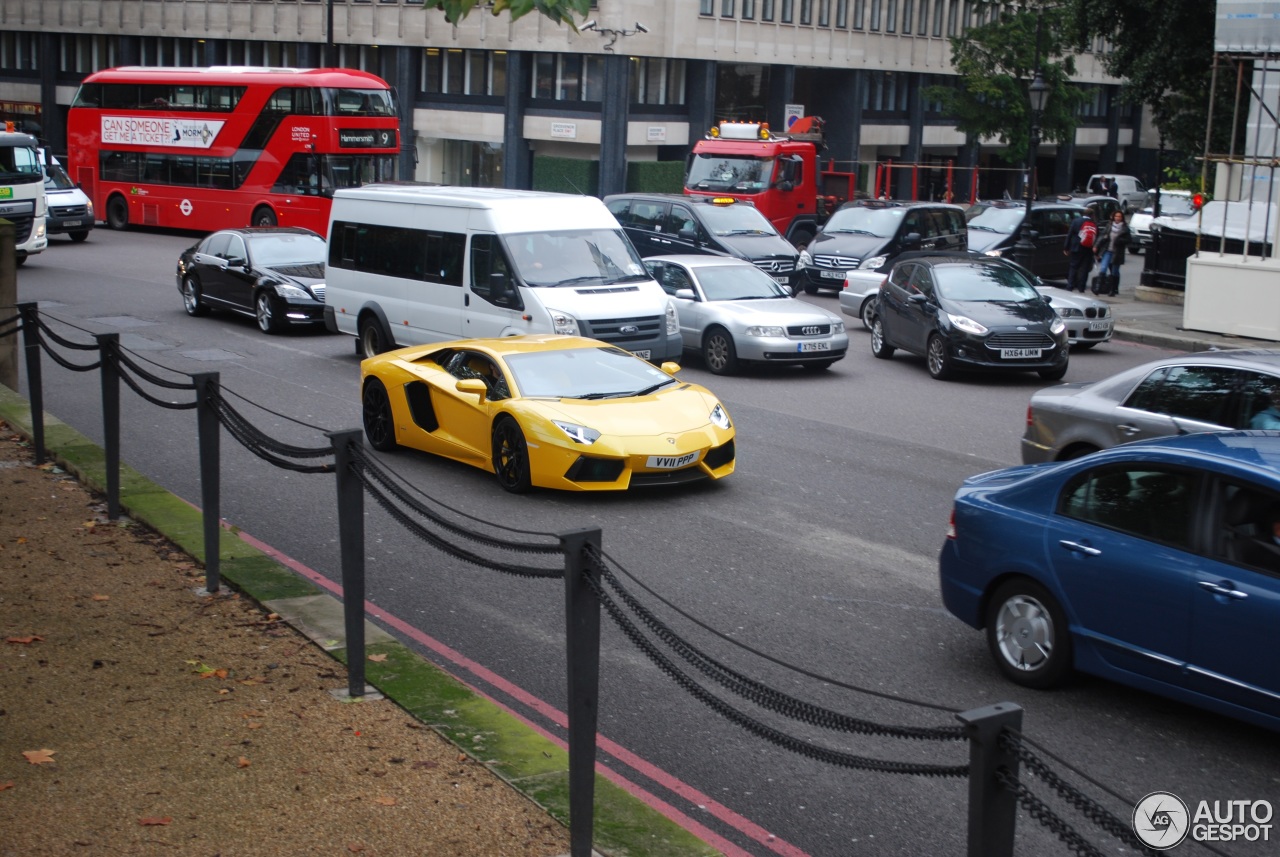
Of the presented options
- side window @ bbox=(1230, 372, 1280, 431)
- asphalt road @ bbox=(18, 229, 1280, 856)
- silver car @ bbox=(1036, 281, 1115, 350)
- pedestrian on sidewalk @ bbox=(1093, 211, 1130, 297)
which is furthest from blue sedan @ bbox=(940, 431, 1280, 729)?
pedestrian on sidewalk @ bbox=(1093, 211, 1130, 297)

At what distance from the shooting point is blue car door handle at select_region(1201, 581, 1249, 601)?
21.1 ft

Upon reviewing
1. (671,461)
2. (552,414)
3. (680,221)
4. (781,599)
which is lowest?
(781,599)

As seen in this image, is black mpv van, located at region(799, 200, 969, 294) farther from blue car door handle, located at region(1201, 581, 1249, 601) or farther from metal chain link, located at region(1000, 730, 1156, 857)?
metal chain link, located at region(1000, 730, 1156, 857)

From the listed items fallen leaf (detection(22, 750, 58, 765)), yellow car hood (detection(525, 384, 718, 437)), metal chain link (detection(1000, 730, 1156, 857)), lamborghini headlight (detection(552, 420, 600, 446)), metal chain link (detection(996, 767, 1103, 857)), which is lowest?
fallen leaf (detection(22, 750, 58, 765))

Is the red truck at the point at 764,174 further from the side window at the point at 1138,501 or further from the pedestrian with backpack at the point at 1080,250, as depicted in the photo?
the side window at the point at 1138,501

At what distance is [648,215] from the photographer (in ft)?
94.8

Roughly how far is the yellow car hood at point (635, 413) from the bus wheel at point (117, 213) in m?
33.4

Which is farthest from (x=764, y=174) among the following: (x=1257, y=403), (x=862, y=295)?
(x=1257, y=403)

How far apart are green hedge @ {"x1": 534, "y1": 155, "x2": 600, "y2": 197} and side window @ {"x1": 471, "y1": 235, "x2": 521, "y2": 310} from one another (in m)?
35.1

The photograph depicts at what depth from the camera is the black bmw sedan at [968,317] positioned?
19219mm

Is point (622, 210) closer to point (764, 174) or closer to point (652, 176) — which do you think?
point (764, 174)

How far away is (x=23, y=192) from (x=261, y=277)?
11149mm

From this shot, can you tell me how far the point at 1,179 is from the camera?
30578 mm

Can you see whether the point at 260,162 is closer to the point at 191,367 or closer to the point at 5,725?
the point at 191,367
